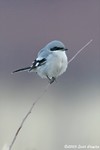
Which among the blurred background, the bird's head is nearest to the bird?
the bird's head

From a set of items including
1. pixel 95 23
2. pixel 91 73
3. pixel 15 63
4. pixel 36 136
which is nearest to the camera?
pixel 36 136

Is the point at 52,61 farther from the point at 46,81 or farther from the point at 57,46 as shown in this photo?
the point at 46,81

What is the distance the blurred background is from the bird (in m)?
0.36

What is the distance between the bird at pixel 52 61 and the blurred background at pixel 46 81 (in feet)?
1.18

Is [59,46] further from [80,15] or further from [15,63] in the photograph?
[80,15]

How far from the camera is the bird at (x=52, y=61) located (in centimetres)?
265

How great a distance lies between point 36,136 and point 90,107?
1.87 feet

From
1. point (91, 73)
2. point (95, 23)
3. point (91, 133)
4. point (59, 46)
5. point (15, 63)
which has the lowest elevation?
point (91, 133)

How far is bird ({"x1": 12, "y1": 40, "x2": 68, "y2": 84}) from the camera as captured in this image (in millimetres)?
2654

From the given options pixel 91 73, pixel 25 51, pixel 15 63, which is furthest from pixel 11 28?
pixel 91 73

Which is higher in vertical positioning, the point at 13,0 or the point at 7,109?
the point at 13,0

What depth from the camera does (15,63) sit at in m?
4.75

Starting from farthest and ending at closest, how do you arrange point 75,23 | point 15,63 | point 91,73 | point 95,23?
point 75,23
point 95,23
point 15,63
point 91,73

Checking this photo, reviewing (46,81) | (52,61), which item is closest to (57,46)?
(52,61)
